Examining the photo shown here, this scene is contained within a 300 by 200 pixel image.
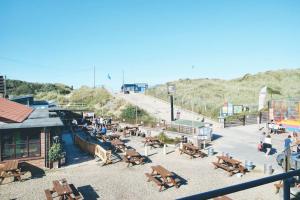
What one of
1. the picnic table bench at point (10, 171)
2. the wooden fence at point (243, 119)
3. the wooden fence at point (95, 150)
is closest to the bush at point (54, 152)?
the picnic table bench at point (10, 171)

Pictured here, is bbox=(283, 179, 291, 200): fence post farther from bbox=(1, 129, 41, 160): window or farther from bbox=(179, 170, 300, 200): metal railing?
bbox=(1, 129, 41, 160): window

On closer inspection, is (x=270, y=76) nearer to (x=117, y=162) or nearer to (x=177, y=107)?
(x=177, y=107)

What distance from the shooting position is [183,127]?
2939 centimetres

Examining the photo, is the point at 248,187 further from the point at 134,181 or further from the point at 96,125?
the point at 96,125

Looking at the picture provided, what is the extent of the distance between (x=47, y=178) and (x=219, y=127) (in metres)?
22.5

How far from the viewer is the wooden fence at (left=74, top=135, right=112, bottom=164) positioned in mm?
18422

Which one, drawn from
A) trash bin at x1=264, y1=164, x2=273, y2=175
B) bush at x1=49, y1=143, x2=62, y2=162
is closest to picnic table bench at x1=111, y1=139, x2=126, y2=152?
bush at x1=49, y1=143, x2=62, y2=162

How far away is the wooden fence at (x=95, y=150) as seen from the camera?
18422mm

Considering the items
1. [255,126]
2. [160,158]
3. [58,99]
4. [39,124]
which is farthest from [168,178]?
[58,99]

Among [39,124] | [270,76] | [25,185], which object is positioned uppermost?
[270,76]

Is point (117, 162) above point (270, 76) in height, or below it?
below

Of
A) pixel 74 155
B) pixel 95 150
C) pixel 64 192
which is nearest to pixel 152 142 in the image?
pixel 95 150

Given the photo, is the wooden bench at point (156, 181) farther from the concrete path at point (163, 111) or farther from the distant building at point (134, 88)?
the distant building at point (134, 88)

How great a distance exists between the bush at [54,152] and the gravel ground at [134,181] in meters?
0.75
